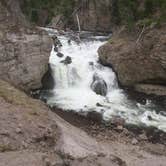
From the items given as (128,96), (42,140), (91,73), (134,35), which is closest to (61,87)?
(91,73)

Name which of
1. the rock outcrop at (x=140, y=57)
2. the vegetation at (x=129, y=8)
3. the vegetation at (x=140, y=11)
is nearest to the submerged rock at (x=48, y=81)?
the rock outcrop at (x=140, y=57)

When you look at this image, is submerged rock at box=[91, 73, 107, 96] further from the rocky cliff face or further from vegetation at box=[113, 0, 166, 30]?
vegetation at box=[113, 0, 166, 30]

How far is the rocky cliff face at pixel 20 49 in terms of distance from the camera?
57.7 ft

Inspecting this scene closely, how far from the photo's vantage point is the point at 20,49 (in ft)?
59.1

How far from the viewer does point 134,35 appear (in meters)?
20.8

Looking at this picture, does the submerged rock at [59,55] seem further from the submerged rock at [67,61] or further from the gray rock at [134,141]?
the gray rock at [134,141]

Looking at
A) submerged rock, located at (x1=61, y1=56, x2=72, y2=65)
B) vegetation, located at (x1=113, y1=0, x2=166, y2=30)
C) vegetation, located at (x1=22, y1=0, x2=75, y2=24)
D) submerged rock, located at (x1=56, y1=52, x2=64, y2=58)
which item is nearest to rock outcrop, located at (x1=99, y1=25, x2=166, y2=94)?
vegetation, located at (x1=113, y1=0, x2=166, y2=30)

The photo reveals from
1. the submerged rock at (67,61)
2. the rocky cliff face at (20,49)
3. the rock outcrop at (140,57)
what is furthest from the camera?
the submerged rock at (67,61)

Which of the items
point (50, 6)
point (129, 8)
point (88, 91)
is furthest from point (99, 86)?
point (50, 6)

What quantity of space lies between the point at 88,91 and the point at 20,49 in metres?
4.29

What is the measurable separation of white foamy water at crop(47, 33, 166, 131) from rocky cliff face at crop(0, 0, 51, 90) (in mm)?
1544

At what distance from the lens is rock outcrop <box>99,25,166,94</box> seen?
19312 mm

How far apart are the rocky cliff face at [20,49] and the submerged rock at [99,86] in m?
2.95

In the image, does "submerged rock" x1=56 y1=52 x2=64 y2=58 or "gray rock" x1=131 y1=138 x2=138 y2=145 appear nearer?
"gray rock" x1=131 y1=138 x2=138 y2=145
